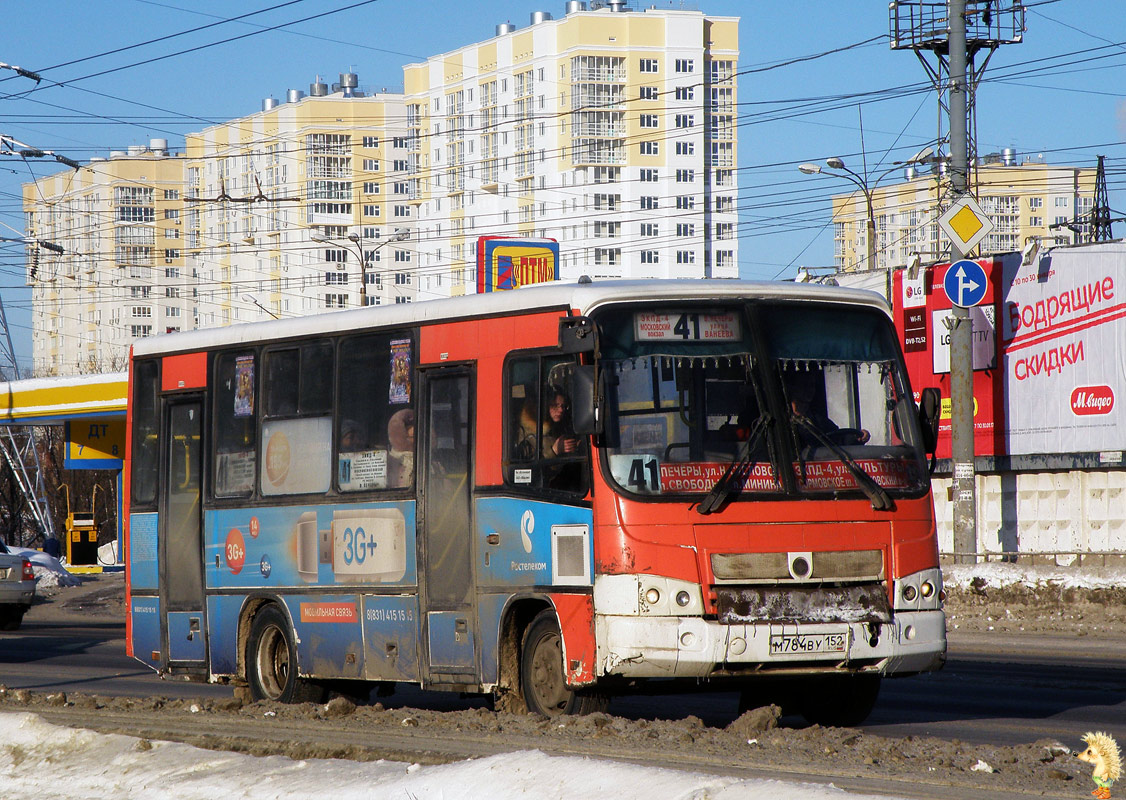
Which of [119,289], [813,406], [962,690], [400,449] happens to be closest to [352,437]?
[400,449]

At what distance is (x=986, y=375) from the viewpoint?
32.6 m

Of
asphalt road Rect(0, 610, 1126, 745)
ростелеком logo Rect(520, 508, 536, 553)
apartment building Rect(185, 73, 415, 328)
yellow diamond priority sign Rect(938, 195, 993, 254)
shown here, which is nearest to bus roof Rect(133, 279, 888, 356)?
ростелеком logo Rect(520, 508, 536, 553)

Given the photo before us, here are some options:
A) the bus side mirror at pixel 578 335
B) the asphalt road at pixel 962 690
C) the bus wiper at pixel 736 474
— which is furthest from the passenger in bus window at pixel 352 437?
the bus wiper at pixel 736 474

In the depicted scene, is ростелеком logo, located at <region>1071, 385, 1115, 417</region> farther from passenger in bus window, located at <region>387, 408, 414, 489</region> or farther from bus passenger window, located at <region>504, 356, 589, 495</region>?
bus passenger window, located at <region>504, 356, 589, 495</region>

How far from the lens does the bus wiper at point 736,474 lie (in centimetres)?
956

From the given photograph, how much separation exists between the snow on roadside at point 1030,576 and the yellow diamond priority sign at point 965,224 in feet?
15.9

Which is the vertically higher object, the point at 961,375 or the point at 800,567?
the point at 961,375

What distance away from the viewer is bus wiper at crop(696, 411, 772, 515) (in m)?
9.56

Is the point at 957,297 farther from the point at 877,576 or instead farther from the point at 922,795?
the point at 922,795

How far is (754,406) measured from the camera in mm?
9875

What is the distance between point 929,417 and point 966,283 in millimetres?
12314

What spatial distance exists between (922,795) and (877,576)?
10.7 feet

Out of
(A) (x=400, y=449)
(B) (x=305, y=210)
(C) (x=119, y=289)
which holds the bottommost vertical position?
(A) (x=400, y=449)

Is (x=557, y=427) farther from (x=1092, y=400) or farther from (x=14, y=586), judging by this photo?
(x=1092, y=400)
